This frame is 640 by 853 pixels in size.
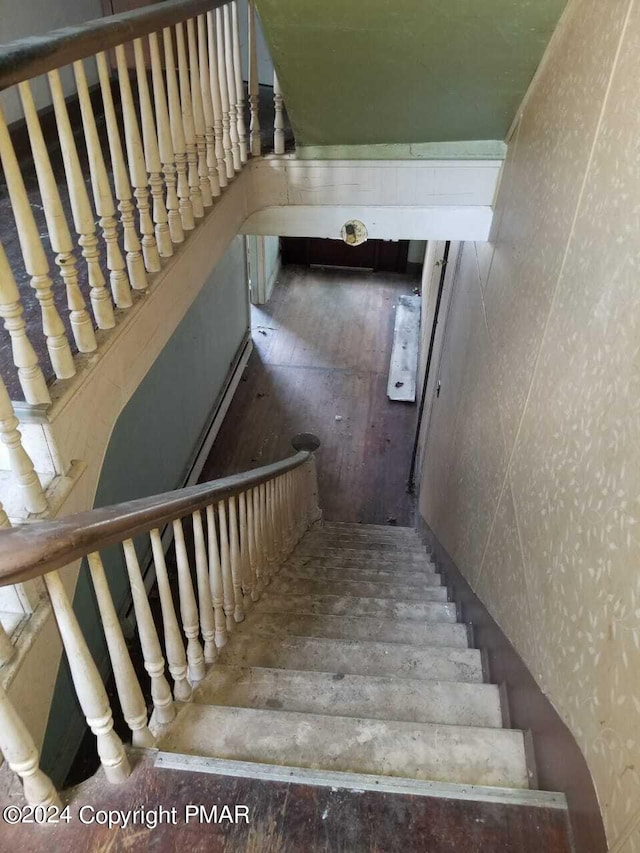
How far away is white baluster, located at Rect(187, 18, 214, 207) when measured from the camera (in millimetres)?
1979

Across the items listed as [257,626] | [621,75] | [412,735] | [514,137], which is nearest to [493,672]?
[412,735]

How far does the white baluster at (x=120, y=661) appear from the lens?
1.11 metres

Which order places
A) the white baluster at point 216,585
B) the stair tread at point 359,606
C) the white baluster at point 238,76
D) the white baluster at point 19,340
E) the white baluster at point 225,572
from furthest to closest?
1. the stair tread at point 359,606
2. the white baluster at point 238,76
3. the white baluster at point 225,572
4. the white baluster at point 216,585
5. the white baluster at point 19,340

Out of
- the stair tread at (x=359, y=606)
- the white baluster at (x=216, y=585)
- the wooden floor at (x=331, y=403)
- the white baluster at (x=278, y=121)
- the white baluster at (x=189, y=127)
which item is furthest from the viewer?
the wooden floor at (x=331, y=403)

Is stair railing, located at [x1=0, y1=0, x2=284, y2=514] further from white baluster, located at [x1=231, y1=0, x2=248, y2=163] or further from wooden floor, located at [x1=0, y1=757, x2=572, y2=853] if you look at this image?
wooden floor, located at [x1=0, y1=757, x2=572, y2=853]

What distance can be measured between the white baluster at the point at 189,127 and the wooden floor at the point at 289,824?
72.8 inches

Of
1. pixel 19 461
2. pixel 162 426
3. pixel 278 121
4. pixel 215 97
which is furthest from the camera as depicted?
pixel 162 426

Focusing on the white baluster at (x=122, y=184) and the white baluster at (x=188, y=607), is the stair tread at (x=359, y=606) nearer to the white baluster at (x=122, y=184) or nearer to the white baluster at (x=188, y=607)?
the white baluster at (x=188, y=607)

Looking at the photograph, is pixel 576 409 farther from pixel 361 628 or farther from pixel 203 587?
pixel 361 628

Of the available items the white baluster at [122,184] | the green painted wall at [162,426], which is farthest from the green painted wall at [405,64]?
the green painted wall at [162,426]

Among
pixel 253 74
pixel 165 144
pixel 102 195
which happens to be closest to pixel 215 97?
pixel 253 74

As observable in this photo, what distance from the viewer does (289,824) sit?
1.17 meters

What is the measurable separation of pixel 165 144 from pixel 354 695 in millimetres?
1777

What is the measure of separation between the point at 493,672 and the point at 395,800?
0.69 metres
